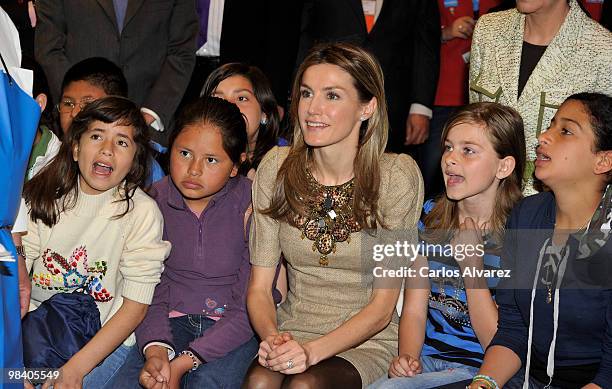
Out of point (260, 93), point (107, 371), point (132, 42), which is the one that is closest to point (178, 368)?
point (107, 371)

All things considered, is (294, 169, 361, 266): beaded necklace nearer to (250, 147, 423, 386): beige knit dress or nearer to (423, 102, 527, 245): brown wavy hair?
(250, 147, 423, 386): beige knit dress

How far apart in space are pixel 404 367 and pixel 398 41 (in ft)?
6.26

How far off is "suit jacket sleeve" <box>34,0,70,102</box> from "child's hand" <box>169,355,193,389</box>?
169cm

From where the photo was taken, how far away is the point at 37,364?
106 inches

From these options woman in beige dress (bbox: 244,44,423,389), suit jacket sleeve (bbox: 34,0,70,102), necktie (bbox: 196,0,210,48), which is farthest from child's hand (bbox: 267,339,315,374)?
necktie (bbox: 196,0,210,48)

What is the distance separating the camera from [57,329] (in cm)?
275

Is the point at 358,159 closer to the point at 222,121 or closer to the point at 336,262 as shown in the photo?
the point at 336,262

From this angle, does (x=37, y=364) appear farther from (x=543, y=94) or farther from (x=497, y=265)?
(x=543, y=94)

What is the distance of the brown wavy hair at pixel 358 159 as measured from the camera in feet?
9.34

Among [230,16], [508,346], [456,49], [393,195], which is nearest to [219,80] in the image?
[230,16]

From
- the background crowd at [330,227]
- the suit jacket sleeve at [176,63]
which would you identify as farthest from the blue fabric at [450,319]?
the suit jacket sleeve at [176,63]

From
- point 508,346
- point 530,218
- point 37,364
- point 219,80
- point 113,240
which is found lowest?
point 37,364

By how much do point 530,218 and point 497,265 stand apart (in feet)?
0.63

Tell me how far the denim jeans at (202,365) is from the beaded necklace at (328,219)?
0.43 meters
